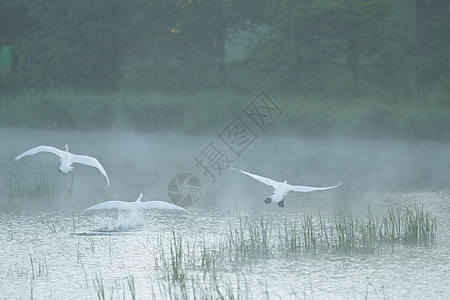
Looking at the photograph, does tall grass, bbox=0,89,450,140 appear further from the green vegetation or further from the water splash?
the water splash

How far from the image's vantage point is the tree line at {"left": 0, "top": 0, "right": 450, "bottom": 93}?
1862 centimetres

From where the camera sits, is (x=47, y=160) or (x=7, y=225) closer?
(x=7, y=225)

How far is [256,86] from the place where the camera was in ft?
64.6

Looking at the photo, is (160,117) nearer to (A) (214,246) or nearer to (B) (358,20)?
(B) (358,20)

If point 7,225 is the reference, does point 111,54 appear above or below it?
above

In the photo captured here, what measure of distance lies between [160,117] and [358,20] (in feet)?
18.7

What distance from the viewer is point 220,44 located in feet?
68.1

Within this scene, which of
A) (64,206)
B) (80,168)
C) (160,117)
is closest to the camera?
(64,206)

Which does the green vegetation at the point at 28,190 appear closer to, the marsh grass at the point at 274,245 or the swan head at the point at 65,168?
the swan head at the point at 65,168

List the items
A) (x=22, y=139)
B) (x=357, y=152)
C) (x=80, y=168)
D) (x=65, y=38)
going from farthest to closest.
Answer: (x=65, y=38) < (x=22, y=139) < (x=357, y=152) < (x=80, y=168)

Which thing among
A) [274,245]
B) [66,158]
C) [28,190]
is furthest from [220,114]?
[274,245]

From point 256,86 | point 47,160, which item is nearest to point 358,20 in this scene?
point 256,86

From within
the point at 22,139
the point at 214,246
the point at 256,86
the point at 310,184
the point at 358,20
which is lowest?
the point at 214,246

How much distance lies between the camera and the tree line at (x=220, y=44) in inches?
733
